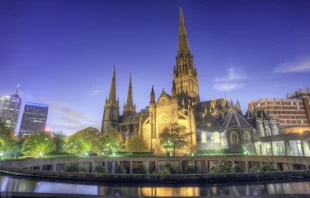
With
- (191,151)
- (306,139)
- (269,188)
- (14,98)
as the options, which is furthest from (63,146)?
(14,98)

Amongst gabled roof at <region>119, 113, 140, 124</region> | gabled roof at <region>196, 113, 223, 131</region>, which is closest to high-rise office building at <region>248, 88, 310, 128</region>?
gabled roof at <region>196, 113, 223, 131</region>

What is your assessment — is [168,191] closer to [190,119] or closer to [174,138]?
[174,138]

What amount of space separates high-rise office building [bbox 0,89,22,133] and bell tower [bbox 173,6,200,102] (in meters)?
179

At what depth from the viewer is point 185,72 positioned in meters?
84.8

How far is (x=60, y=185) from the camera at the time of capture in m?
9.75

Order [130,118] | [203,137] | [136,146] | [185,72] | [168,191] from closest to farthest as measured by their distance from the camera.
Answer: [168,191]
[136,146]
[203,137]
[185,72]
[130,118]

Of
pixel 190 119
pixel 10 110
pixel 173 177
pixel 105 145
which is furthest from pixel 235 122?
pixel 10 110

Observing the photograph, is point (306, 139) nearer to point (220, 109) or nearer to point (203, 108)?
point (220, 109)

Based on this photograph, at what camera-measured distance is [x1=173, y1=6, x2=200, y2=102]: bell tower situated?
8288 cm

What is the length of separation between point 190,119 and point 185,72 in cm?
3303

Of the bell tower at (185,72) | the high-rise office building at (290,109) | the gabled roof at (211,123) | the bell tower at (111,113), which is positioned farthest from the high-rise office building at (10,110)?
the high-rise office building at (290,109)

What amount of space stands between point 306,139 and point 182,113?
3243 cm

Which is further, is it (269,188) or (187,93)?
(187,93)

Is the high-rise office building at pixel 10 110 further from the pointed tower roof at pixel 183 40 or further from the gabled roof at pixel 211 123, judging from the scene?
the gabled roof at pixel 211 123
